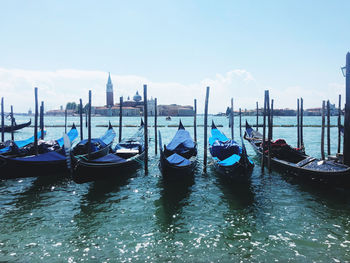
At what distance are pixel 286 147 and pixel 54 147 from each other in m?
9.14

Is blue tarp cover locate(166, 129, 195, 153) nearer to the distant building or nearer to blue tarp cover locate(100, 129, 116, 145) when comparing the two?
blue tarp cover locate(100, 129, 116, 145)

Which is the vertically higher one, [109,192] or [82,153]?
[82,153]

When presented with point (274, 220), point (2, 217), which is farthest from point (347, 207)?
point (2, 217)

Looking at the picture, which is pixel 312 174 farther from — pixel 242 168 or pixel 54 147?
pixel 54 147

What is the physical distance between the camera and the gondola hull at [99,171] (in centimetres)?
639

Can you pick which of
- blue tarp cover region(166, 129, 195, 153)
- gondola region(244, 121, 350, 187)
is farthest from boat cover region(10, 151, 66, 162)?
gondola region(244, 121, 350, 187)

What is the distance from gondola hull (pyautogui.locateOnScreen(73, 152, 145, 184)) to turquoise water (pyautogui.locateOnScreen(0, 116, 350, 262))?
0.36 m

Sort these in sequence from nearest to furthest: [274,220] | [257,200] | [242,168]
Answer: [274,220] → [257,200] → [242,168]

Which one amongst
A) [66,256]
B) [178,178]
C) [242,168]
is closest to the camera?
[66,256]

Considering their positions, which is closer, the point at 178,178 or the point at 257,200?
the point at 257,200

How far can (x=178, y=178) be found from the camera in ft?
24.0

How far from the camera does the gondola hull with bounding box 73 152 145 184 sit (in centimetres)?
639

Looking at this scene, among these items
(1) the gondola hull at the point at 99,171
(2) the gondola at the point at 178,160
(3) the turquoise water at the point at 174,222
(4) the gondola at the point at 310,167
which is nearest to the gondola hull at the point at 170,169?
(2) the gondola at the point at 178,160

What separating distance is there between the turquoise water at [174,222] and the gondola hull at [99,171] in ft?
1.18
